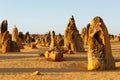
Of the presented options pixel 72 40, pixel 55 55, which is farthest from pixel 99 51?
pixel 72 40

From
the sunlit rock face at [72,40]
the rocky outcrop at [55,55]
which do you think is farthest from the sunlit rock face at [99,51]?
the sunlit rock face at [72,40]

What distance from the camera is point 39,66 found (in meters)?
19.3

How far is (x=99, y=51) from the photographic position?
58.2 ft

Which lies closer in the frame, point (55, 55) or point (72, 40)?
point (55, 55)

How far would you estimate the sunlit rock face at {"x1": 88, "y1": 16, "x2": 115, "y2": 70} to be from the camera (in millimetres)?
17531

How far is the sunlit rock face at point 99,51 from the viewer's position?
1753cm

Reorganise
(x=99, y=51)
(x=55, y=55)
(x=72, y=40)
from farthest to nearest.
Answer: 1. (x=72, y=40)
2. (x=55, y=55)
3. (x=99, y=51)

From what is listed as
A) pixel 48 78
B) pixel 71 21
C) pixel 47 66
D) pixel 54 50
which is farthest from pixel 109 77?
pixel 71 21

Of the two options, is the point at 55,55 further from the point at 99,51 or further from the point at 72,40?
the point at 72,40

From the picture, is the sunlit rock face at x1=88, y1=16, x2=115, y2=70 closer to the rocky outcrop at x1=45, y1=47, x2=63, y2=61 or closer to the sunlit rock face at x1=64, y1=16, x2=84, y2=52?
Result: the rocky outcrop at x1=45, y1=47, x2=63, y2=61

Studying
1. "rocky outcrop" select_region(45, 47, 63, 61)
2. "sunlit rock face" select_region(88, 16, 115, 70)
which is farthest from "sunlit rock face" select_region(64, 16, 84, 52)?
"sunlit rock face" select_region(88, 16, 115, 70)

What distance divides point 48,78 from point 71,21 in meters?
17.3

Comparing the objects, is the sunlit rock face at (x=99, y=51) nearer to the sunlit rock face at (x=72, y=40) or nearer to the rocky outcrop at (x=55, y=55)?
the rocky outcrop at (x=55, y=55)

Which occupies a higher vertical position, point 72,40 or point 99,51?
point 72,40
